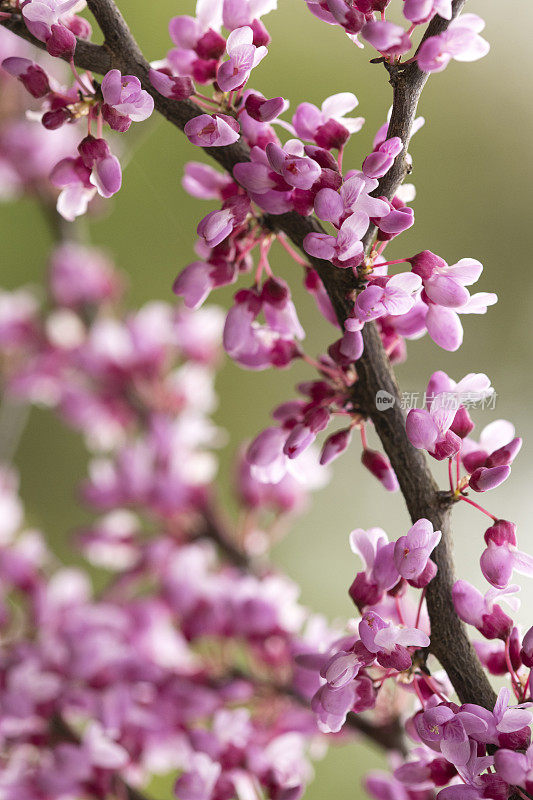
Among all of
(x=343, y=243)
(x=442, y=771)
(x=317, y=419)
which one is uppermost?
(x=343, y=243)

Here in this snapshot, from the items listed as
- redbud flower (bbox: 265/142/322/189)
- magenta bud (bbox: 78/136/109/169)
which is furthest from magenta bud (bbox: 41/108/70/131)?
redbud flower (bbox: 265/142/322/189)

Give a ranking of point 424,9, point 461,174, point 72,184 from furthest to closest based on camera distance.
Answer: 1. point 461,174
2. point 72,184
3. point 424,9

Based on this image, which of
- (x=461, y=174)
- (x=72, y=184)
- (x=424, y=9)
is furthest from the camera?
(x=461, y=174)

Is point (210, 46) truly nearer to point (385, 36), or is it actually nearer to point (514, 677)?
point (385, 36)

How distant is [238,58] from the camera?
1.27ft

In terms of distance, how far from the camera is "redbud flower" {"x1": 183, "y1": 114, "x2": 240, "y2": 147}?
372 millimetres

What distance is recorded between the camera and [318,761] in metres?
1.52

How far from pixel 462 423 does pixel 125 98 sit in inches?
8.9

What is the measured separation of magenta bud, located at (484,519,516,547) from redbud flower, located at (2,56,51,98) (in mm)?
314

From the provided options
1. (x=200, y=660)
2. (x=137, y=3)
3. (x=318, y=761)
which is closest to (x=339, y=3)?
(x=137, y=3)

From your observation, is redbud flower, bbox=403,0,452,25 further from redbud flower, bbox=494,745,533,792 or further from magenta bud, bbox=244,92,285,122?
redbud flower, bbox=494,745,533,792

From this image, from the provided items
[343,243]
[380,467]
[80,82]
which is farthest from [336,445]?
[80,82]

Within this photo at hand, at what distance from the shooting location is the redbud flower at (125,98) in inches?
14.8

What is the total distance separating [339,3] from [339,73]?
0.95 ft
